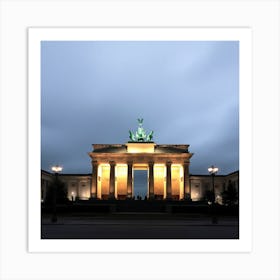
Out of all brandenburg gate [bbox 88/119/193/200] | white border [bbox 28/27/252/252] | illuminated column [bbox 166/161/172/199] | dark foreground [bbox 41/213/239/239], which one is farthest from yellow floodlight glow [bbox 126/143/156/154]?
white border [bbox 28/27/252/252]

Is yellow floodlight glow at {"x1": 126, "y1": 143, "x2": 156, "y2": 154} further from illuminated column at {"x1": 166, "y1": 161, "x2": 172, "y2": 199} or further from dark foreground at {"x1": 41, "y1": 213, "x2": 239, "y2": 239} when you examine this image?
dark foreground at {"x1": 41, "y1": 213, "x2": 239, "y2": 239}

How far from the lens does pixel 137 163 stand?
75812 mm

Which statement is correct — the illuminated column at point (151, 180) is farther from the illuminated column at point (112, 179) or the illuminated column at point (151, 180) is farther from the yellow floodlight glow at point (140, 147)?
the illuminated column at point (112, 179)

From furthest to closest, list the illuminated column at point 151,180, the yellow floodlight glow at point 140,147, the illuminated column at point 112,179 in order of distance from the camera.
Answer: the yellow floodlight glow at point 140,147, the illuminated column at point 112,179, the illuminated column at point 151,180
